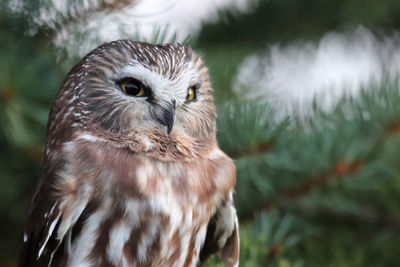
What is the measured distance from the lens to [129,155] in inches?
69.8

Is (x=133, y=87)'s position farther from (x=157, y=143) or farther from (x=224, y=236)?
(x=224, y=236)

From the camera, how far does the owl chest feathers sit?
1.70 metres

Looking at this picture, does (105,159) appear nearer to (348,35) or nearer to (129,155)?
(129,155)

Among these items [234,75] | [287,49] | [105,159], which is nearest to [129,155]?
[105,159]

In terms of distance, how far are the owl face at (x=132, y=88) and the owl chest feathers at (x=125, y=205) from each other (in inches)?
3.8

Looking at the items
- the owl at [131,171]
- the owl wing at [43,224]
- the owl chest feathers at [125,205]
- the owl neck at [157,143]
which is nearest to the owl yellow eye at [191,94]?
the owl at [131,171]

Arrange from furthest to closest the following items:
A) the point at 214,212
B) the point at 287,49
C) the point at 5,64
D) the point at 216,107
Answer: the point at 287,49
the point at 216,107
the point at 214,212
the point at 5,64

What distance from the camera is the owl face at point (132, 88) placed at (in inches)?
71.9

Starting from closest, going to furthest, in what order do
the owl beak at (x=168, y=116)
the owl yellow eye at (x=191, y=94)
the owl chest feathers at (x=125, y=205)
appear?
the owl chest feathers at (x=125, y=205) < the owl beak at (x=168, y=116) < the owl yellow eye at (x=191, y=94)

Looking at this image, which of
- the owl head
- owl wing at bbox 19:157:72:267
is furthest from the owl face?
owl wing at bbox 19:157:72:267

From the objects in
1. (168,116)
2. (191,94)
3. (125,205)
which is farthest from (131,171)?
(191,94)

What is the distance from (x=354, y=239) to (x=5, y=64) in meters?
1.20

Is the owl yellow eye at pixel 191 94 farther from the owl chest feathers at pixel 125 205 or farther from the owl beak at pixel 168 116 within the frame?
the owl chest feathers at pixel 125 205

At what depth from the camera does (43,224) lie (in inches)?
67.9
